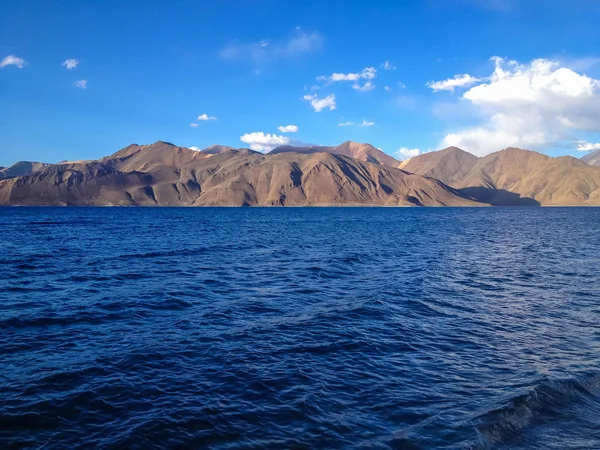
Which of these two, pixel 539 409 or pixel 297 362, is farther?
pixel 297 362

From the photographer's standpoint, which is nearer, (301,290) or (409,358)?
(409,358)

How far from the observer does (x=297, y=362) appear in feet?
45.6

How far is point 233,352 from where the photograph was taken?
1473cm

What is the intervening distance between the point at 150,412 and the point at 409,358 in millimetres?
8680

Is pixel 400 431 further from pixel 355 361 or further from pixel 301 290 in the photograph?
pixel 301 290

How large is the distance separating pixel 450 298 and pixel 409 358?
34.6 feet

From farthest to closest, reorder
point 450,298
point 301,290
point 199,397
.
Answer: point 301,290, point 450,298, point 199,397

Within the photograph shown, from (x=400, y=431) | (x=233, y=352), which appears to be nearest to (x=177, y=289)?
(x=233, y=352)

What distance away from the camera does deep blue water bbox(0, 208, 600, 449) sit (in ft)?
32.2

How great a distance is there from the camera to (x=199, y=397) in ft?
37.2

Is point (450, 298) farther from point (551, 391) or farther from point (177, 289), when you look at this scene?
point (177, 289)

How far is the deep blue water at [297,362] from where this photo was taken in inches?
387

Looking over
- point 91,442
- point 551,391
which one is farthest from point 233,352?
point 551,391

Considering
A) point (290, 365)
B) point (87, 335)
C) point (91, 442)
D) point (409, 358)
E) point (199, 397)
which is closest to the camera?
point (91, 442)
